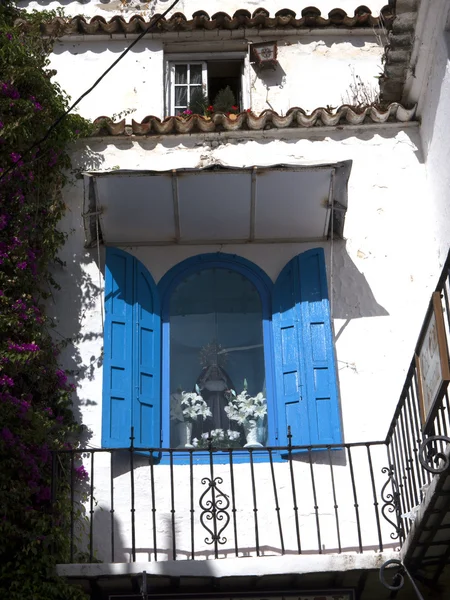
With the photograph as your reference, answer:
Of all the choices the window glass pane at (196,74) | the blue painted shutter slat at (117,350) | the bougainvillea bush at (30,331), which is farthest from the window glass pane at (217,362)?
the window glass pane at (196,74)

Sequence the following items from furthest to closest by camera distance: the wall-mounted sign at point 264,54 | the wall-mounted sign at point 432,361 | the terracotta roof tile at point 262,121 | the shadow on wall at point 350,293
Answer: the wall-mounted sign at point 264,54
the terracotta roof tile at point 262,121
the shadow on wall at point 350,293
the wall-mounted sign at point 432,361

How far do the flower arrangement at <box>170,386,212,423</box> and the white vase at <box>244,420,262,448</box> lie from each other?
0.35m

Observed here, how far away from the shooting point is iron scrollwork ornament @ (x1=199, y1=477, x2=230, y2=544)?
7613 mm

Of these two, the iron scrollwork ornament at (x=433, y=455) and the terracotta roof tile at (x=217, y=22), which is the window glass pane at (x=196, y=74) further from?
the iron scrollwork ornament at (x=433, y=455)

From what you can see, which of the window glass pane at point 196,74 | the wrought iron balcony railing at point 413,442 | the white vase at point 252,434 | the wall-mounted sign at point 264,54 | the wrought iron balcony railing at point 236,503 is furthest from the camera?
the window glass pane at point 196,74

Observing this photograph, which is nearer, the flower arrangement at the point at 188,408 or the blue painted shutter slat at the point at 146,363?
the blue painted shutter slat at the point at 146,363

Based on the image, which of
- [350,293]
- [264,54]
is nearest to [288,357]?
[350,293]

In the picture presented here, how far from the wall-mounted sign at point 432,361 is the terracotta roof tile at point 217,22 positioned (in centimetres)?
557

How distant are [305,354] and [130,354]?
4.94 feet

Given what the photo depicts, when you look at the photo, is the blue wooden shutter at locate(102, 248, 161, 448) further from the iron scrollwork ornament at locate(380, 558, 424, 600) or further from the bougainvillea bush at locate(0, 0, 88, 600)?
the iron scrollwork ornament at locate(380, 558, 424, 600)

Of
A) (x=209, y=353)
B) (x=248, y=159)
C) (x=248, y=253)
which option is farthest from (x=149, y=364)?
(x=248, y=159)

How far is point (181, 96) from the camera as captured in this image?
1142 cm

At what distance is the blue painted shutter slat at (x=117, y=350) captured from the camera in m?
8.68

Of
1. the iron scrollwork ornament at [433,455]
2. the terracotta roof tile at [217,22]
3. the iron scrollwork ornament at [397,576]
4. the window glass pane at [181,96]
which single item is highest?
the terracotta roof tile at [217,22]
